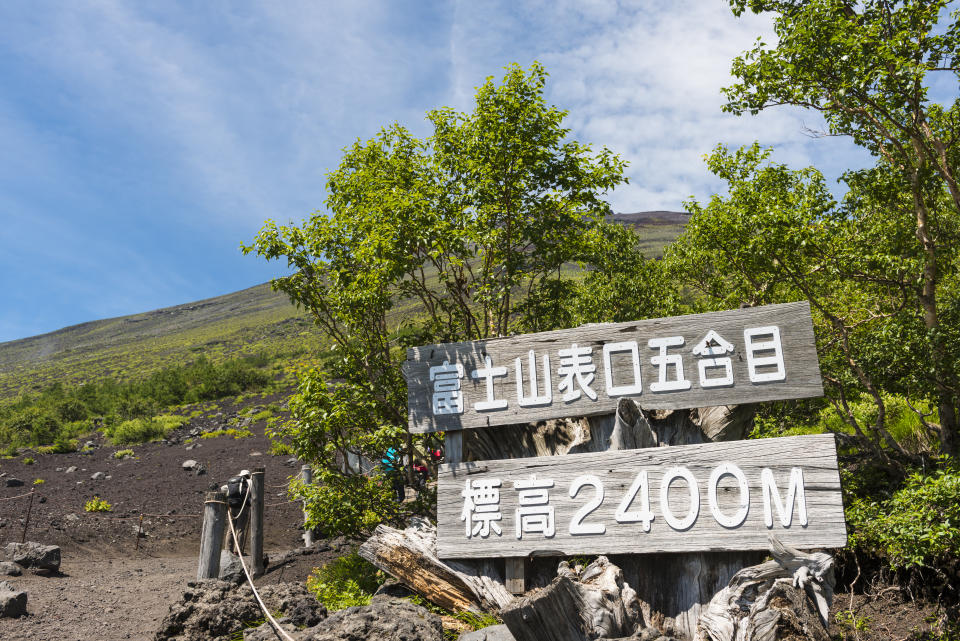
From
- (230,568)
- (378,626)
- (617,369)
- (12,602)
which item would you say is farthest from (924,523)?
(12,602)

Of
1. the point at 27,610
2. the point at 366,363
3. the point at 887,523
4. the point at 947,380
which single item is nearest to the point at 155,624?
the point at 27,610

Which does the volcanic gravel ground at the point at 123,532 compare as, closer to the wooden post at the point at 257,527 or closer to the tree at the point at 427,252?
the wooden post at the point at 257,527

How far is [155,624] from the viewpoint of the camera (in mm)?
7078

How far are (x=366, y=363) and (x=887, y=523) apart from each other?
538 centimetres

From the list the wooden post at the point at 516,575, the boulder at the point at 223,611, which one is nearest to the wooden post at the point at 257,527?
the boulder at the point at 223,611

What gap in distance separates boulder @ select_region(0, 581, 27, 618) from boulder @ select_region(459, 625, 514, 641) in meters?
5.77

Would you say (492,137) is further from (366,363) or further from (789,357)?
(789,357)

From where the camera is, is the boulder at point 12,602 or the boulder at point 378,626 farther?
the boulder at point 12,602

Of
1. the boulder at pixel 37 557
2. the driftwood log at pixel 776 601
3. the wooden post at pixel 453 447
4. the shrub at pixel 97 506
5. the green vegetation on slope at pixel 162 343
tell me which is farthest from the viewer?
the green vegetation on slope at pixel 162 343

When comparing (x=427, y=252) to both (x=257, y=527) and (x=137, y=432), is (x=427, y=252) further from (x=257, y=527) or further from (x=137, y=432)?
(x=137, y=432)

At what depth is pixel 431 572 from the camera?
5.56 meters

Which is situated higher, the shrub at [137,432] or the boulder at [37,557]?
the shrub at [137,432]

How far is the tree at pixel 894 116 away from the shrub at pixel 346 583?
6.46m

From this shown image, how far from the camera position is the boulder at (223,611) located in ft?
17.5
